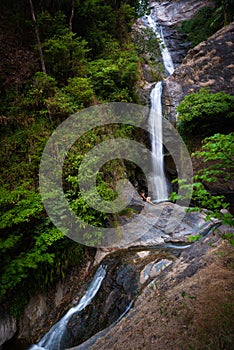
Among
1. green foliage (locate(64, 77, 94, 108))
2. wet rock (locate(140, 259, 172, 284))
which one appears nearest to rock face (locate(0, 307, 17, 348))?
wet rock (locate(140, 259, 172, 284))

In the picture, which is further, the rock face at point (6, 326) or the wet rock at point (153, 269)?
the rock face at point (6, 326)

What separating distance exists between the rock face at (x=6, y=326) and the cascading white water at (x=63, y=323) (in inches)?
31.7

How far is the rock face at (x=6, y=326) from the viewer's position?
5.07 meters

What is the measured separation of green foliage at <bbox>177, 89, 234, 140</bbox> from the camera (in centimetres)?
878

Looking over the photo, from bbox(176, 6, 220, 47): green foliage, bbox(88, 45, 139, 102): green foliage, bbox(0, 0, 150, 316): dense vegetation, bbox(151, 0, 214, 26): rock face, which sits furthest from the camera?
bbox(151, 0, 214, 26): rock face

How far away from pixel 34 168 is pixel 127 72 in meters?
6.70

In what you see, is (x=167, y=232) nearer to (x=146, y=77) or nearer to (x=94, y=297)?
Answer: (x=94, y=297)

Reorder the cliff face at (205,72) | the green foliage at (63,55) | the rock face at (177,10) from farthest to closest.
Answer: the rock face at (177,10) → the cliff face at (205,72) → the green foliage at (63,55)

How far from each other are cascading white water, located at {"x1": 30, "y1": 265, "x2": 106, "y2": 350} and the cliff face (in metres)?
8.26

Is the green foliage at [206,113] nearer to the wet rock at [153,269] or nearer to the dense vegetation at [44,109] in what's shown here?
the dense vegetation at [44,109]

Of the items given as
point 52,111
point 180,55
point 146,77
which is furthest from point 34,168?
point 180,55

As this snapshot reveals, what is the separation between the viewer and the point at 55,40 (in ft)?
29.3

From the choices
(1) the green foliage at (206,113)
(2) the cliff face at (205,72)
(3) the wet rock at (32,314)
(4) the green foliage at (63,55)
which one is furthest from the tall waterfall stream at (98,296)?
(4) the green foliage at (63,55)

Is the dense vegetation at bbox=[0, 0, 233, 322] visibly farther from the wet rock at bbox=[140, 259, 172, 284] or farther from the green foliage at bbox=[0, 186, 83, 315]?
the wet rock at bbox=[140, 259, 172, 284]
